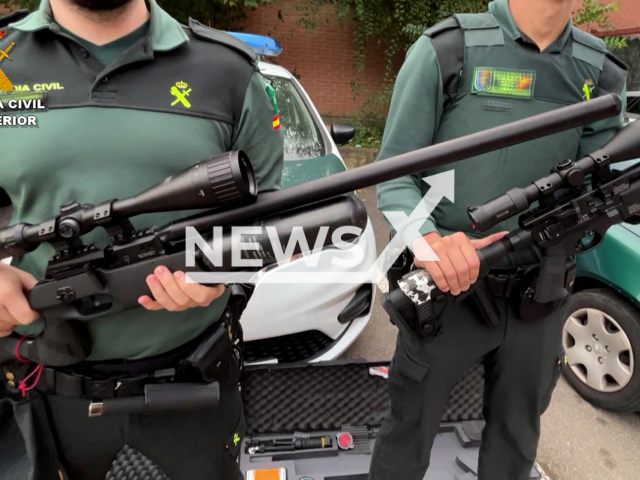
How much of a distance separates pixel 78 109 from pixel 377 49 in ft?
30.1

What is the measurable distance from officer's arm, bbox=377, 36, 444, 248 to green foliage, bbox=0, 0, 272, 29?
655 centimetres

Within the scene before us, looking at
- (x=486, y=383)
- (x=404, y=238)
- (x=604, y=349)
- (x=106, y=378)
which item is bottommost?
(x=604, y=349)

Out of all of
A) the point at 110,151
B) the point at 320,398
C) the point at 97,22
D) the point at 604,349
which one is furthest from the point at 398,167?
the point at 604,349

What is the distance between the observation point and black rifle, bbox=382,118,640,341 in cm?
140

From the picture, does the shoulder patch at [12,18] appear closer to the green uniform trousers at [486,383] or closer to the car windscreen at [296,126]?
the green uniform trousers at [486,383]

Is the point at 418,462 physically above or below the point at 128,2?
below

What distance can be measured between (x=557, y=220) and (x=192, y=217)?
3.69 ft

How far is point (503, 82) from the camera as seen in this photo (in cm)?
157

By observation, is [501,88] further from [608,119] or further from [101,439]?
[101,439]

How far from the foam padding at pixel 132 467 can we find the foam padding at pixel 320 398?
919 mm

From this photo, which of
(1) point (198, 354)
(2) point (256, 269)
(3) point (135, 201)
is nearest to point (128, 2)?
(3) point (135, 201)

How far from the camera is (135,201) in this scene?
1074 millimetres

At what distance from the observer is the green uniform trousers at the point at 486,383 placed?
169 centimetres

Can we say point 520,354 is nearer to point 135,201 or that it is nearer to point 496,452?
point 496,452
